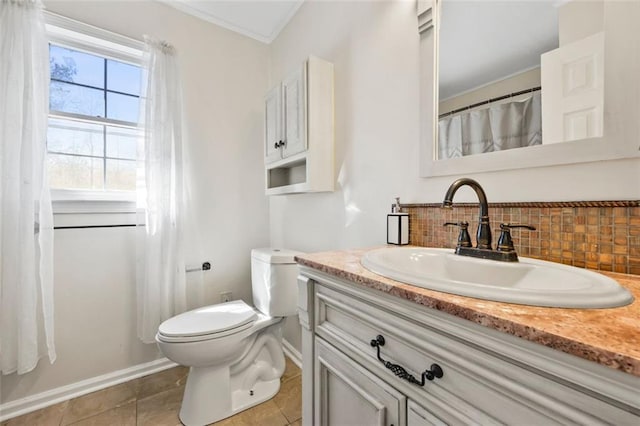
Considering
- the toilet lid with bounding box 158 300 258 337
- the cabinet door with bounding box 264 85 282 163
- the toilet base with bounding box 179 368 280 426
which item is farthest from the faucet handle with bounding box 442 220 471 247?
the toilet base with bounding box 179 368 280 426

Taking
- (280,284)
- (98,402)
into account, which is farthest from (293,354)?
(98,402)

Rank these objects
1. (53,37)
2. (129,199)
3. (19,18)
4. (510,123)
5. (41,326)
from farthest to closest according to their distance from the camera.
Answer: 1. (129,199)
2. (53,37)
3. (41,326)
4. (19,18)
5. (510,123)

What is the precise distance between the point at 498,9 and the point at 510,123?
15.5 inches

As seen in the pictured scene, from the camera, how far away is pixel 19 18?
1336mm

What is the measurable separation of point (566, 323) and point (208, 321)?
4.56 feet

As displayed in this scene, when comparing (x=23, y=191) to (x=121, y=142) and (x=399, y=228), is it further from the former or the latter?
(x=399, y=228)

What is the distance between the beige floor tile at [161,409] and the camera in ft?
4.41

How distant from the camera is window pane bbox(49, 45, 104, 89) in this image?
1.60 metres

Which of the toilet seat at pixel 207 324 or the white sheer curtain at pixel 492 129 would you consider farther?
the toilet seat at pixel 207 324

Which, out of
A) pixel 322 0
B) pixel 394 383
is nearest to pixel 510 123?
pixel 394 383

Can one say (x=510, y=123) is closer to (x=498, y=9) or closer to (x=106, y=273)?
(x=498, y=9)

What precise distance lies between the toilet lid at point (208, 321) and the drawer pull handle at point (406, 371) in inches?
35.1

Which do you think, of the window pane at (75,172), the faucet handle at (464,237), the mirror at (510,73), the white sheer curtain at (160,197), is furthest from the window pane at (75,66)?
the faucet handle at (464,237)

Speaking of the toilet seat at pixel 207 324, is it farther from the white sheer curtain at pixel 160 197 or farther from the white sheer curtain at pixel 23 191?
the white sheer curtain at pixel 23 191
